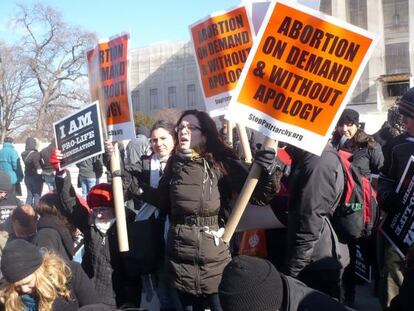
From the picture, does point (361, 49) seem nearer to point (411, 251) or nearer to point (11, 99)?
point (411, 251)

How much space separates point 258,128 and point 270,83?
0.27 metres

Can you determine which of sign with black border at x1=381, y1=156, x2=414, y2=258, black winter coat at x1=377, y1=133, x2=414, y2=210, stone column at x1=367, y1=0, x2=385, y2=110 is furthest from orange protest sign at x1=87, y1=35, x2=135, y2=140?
stone column at x1=367, y1=0, x2=385, y2=110

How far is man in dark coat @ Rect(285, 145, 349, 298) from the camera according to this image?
10.5 ft

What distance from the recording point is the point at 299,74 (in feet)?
10.7

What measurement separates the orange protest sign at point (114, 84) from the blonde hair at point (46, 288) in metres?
1.17

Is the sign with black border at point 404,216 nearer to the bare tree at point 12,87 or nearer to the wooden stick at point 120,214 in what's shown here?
the wooden stick at point 120,214

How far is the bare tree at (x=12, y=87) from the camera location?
37.9 metres

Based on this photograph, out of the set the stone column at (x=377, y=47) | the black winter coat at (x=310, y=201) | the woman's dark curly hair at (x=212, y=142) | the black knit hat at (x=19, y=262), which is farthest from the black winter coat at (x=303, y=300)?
the stone column at (x=377, y=47)

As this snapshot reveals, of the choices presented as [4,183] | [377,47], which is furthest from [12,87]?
[4,183]

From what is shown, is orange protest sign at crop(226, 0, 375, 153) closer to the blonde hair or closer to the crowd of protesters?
the crowd of protesters

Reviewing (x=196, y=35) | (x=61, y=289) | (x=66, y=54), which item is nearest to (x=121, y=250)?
(x=61, y=289)

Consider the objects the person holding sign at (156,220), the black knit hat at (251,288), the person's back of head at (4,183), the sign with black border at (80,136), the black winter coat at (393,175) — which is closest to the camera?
the black knit hat at (251,288)

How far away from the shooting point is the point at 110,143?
410 cm

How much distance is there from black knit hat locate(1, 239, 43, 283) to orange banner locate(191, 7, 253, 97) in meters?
1.87
